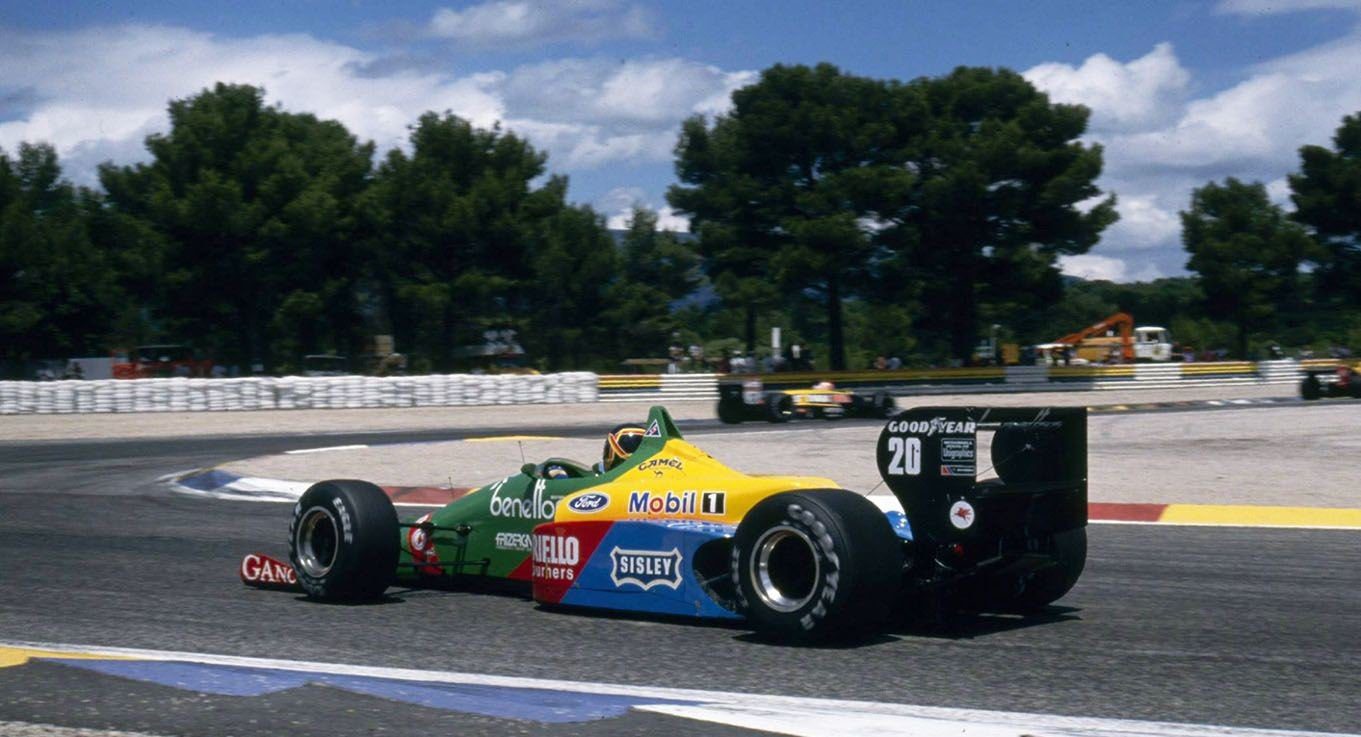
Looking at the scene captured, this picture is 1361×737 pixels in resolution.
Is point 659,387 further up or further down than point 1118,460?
further up

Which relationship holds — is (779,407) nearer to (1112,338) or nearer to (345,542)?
(345,542)

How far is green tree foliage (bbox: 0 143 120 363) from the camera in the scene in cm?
5159

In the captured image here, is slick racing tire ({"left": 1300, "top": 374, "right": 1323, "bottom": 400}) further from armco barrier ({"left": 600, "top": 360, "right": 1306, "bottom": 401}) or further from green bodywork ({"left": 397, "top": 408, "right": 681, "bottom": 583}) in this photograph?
green bodywork ({"left": 397, "top": 408, "right": 681, "bottom": 583})

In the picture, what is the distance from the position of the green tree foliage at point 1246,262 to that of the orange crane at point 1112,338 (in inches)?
149

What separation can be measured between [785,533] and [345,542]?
2779mm

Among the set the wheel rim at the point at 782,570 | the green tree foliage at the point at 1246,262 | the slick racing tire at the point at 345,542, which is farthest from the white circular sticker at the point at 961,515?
the green tree foliage at the point at 1246,262

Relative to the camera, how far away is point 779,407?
28812 millimetres

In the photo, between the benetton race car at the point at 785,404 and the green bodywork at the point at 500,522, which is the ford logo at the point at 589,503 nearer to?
the green bodywork at the point at 500,522

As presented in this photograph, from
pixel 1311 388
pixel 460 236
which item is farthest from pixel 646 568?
pixel 460 236

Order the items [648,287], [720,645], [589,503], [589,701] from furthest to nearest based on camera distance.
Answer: [648,287] < [589,503] < [720,645] < [589,701]

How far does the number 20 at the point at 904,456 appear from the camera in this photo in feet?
21.8

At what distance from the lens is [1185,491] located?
1443 centimetres

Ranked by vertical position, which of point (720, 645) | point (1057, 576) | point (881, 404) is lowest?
point (720, 645)

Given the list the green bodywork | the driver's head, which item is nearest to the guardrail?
the green bodywork
